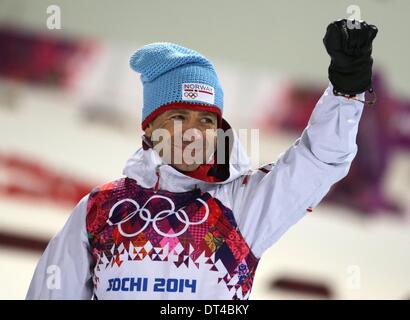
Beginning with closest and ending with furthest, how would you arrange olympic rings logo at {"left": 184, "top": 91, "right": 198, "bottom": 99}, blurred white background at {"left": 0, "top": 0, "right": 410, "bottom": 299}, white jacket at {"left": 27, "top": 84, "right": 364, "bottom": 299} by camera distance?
white jacket at {"left": 27, "top": 84, "right": 364, "bottom": 299} → olympic rings logo at {"left": 184, "top": 91, "right": 198, "bottom": 99} → blurred white background at {"left": 0, "top": 0, "right": 410, "bottom": 299}

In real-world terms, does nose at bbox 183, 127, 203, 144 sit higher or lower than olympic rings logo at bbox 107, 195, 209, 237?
higher

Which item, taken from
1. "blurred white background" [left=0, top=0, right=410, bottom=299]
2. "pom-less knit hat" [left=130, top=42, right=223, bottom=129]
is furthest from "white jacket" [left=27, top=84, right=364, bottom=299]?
"blurred white background" [left=0, top=0, right=410, bottom=299]

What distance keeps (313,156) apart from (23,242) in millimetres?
2225

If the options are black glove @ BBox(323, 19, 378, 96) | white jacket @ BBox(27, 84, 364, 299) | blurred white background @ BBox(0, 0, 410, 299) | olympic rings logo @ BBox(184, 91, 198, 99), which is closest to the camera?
black glove @ BBox(323, 19, 378, 96)

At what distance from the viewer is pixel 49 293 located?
165 cm

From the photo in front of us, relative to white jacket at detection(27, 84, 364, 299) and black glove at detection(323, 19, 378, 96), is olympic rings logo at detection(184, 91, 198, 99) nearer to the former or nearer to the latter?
white jacket at detection(27, 84, 364, 299)

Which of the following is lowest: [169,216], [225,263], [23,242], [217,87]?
[225,263]

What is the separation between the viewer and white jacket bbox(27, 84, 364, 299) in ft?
4.95

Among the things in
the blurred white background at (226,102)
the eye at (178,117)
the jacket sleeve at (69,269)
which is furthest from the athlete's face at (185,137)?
the blurred white background at (226,102)

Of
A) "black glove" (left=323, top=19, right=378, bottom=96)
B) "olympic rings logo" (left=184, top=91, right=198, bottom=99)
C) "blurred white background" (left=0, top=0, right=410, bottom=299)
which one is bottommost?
"black glove" (left=323, top=19, right=378, bottom=96)

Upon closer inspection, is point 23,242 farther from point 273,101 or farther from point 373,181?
point 373,181

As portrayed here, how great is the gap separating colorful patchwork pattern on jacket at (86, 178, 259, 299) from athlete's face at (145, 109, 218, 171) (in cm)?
7
